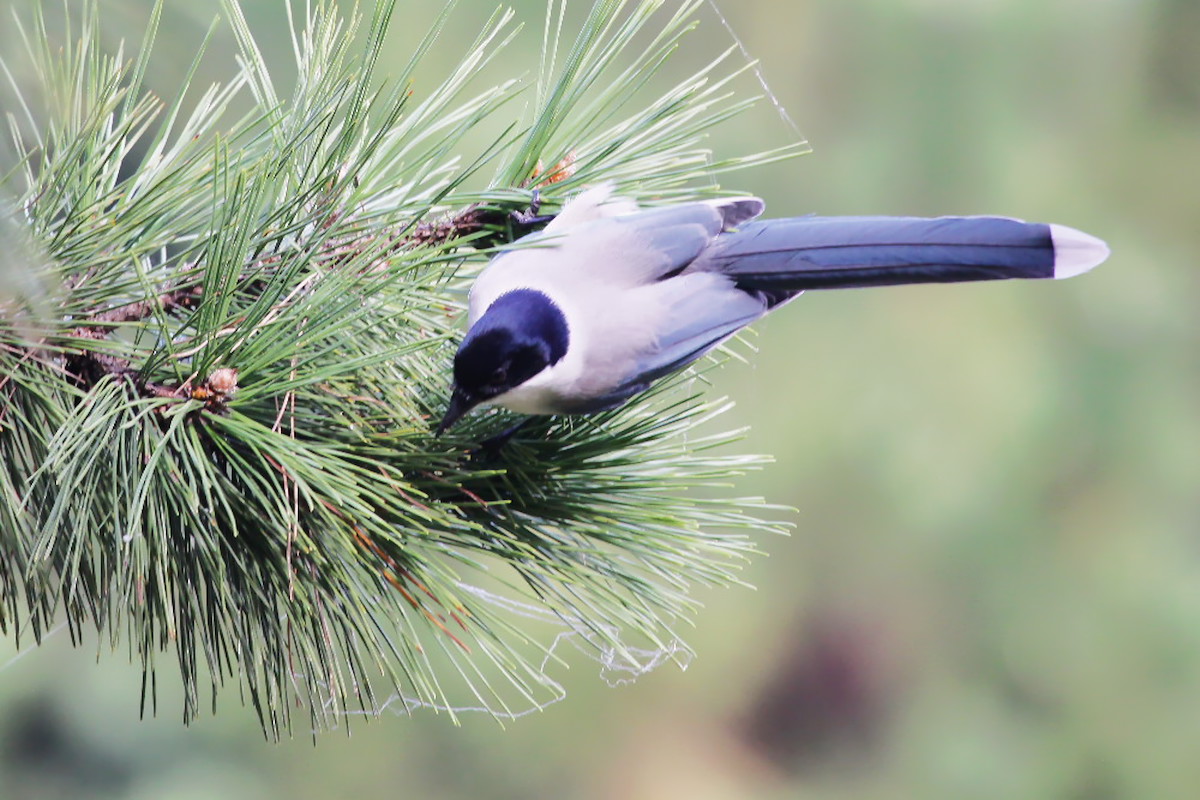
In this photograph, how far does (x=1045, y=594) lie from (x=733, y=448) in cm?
61

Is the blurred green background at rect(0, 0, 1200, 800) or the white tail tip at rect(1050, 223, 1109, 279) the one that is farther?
the blurred green background at rect(0, 0, 1200, 800)

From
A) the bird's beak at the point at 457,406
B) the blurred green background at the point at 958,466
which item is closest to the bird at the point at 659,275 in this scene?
the bird's beak at the point at 457,406

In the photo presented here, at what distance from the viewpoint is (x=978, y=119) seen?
1876 millimetres

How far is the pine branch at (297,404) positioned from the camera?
43 cm

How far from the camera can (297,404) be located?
0.49 m

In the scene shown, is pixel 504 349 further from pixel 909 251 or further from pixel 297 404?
pixel 909 251

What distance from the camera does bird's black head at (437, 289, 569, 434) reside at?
19.1 inches

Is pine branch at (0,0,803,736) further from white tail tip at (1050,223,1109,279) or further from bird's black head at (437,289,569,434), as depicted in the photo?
white tail tip at (1050,223,1109,279)

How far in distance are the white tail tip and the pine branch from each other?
173 mm

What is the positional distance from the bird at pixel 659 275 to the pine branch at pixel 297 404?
2cm

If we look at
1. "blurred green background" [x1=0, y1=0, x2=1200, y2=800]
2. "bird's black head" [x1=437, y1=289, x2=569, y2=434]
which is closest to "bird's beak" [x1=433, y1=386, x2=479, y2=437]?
"bird's black head" [x1=437, y1=289, x2=569, y2=434]

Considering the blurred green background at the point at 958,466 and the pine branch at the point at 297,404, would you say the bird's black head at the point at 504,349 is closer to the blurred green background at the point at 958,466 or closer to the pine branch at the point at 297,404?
the pine branch at the point at 297,404

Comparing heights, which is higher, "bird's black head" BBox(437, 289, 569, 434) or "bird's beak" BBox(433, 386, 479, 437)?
"bird's black head" BBox(437, 289, 569, 434)

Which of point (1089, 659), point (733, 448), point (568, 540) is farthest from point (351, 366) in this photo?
point (1089, 659)
